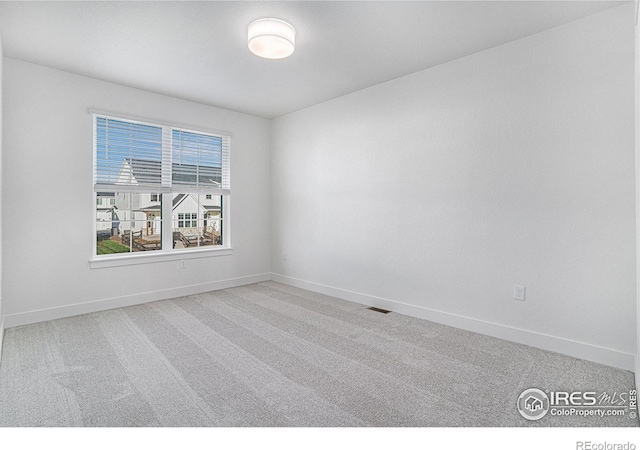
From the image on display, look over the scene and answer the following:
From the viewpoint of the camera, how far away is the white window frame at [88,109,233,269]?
386 cm

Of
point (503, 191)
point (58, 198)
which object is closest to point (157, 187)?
point (58, 198)

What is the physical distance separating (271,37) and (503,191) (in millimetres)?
2340

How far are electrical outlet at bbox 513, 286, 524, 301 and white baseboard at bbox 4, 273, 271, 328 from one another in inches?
142

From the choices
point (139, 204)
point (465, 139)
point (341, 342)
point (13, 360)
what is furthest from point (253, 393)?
point (139, 204)

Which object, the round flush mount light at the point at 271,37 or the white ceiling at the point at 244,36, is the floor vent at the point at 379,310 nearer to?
the white ceiling at the point at 244,36

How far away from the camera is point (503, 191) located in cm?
300

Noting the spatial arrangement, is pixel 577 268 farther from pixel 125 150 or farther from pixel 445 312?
pixel 125 150

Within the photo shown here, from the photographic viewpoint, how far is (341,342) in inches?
116

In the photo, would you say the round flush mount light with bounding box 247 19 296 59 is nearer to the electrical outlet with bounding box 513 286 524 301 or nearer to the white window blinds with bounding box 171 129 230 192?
the white window blinds with bounding box 171 129 230 192

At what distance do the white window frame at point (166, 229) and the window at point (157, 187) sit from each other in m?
0.01

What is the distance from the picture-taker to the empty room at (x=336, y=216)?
7.16 ft

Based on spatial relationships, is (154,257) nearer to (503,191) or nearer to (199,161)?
(199,161)

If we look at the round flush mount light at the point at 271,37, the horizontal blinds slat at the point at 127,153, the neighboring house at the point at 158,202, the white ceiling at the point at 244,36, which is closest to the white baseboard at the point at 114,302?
the neighboring house at the point at 158,202
